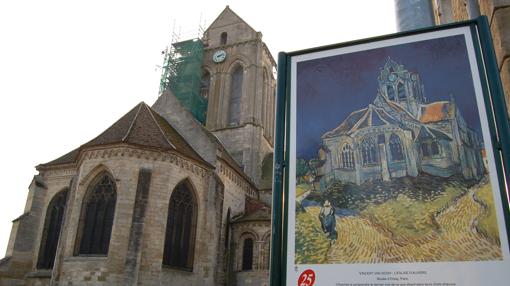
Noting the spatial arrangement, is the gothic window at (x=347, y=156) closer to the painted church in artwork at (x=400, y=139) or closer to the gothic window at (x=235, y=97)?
the painted church in artwork at (x=400, y=139)

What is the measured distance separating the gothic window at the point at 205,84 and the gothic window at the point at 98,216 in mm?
16071

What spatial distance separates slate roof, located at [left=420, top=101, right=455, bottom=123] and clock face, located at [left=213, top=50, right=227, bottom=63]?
1153 inches

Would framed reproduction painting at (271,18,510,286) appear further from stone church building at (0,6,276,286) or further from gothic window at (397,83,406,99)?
stone church building at (0,6,276,286)

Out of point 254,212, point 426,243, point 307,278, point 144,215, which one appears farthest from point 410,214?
point 254,212

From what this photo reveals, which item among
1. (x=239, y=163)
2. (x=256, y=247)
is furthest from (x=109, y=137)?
(x=239, y=163)

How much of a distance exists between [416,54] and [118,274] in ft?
45.0

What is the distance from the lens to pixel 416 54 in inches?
143

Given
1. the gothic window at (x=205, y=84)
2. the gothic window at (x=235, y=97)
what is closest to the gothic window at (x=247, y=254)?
the gothic window at (x=235, y=97)

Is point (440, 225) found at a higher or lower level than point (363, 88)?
lower

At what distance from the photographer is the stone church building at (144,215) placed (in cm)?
1546

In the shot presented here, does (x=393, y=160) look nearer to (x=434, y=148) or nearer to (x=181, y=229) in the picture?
(x=434, y=148)

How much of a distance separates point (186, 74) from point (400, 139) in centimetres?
2920

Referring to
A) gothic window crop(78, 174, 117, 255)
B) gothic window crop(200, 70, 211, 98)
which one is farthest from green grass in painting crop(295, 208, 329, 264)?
gothic window crop(200, 70, 211, 98)

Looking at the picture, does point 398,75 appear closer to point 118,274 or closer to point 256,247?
point 118,274
